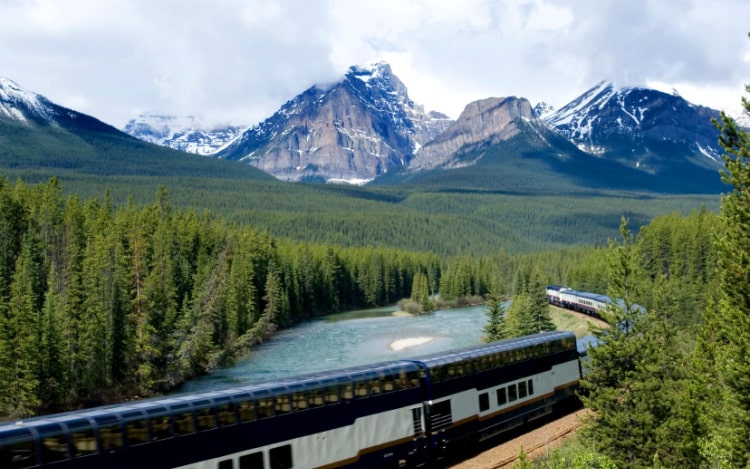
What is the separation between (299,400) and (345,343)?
64.9 metres

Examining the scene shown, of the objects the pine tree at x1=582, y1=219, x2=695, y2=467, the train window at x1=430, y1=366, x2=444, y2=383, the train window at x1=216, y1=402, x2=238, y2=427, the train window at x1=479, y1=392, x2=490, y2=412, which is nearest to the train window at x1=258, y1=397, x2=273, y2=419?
the train window at x1=216, y1=402, x2=238, y2=427

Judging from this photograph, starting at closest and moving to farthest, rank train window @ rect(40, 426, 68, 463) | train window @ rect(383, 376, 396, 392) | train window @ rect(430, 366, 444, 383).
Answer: train window @ rect(40, 426, 68, 463) → train window @ rect(383, 376, 396, 392) → train window @ rect(430, 366, 444, 383)

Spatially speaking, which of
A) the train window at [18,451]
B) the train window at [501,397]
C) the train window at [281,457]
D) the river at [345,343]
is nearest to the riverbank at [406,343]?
the river at [345,343]

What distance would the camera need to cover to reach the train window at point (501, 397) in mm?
37381

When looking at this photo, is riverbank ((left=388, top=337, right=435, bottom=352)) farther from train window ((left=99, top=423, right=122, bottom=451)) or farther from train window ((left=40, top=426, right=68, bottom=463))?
train window ((left=40, top=426, right=68, bottom=463))

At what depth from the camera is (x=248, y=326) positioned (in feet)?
320

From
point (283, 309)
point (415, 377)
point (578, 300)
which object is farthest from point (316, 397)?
point (578, 300)

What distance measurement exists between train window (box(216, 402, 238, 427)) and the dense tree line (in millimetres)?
34857

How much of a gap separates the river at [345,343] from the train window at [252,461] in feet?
88.7

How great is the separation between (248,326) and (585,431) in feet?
230

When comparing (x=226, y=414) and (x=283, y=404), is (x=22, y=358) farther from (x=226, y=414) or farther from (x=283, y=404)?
(x=226, y=414)

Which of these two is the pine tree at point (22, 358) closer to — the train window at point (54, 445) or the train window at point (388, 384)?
the train window at point (388, 384)

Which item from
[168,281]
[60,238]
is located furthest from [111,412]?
[60,238]

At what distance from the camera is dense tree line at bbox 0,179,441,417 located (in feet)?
186
